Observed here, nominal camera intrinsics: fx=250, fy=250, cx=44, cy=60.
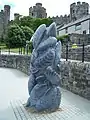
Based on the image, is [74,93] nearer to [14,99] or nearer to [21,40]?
[14,99]

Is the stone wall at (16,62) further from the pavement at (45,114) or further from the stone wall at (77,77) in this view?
the pavement at (45,114)

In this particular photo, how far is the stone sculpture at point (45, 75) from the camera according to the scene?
7281mm

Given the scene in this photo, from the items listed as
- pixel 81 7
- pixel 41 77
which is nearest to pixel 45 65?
pixel 41 77

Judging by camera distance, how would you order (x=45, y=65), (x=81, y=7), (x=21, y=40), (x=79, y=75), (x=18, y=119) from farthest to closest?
(x=81, y=7) → (x=21, y=40) → (x=79, y=75) → (x=45, y=65) → (x=18, y=119)

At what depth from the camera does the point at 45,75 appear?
7.32m

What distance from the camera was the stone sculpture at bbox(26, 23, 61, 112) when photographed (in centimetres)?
728

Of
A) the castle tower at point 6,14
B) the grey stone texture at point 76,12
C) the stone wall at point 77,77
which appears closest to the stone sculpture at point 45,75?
the stone wall at point 77,77

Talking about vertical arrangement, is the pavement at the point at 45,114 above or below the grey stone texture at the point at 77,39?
below

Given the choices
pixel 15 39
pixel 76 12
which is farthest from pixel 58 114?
pixel 76 12

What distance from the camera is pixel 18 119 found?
21.4 feet

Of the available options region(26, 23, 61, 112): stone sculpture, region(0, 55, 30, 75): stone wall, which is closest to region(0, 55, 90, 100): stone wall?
region(26, 23, 61, 112): stone sculpture

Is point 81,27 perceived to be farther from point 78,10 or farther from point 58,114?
point 58,114

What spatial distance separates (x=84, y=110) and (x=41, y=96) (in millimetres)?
1436

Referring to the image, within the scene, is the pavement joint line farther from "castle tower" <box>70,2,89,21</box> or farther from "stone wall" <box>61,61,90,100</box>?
"castle tower" <box>70,2,89,21</box>
